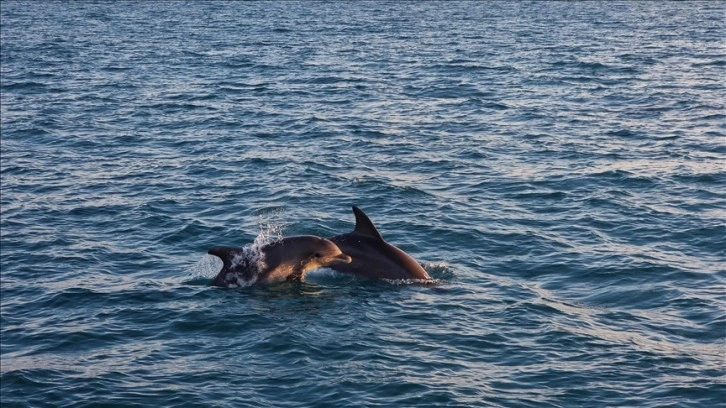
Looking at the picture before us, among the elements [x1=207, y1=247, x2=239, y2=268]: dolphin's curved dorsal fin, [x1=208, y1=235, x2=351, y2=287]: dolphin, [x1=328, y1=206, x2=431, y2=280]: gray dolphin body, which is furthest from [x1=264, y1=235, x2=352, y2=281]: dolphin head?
[x1=207, y1=247, x2=239, y2=268]: dolphin's curved dorsal fin

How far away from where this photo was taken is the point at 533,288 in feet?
81.7

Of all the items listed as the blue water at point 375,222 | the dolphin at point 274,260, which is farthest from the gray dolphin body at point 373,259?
the dolphin at point 274,260

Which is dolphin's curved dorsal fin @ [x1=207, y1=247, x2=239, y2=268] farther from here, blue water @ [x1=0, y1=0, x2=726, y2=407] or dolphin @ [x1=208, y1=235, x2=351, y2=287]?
blue water @ [x1=0, y1=0, x2=726, y2=407]

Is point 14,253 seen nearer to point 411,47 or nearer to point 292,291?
point 292,291

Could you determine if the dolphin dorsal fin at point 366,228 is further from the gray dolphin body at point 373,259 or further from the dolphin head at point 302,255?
the dolphin head at point 302,255

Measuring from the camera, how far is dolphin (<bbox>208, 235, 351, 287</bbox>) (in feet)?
81.4

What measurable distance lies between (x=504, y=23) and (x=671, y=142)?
52.4 meters

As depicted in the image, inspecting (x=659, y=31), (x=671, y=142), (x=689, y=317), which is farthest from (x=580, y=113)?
(x=659, y=31)

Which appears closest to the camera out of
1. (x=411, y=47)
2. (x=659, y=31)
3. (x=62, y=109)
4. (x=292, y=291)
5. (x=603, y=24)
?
(x=292, y=291)

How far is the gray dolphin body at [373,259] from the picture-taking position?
25297mm

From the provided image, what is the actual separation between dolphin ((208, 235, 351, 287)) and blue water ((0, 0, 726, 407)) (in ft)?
1.35

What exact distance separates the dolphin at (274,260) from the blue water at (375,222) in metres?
0.41

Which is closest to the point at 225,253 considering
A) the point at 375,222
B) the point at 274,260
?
the point at 274,260

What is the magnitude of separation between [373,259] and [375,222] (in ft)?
17.1
